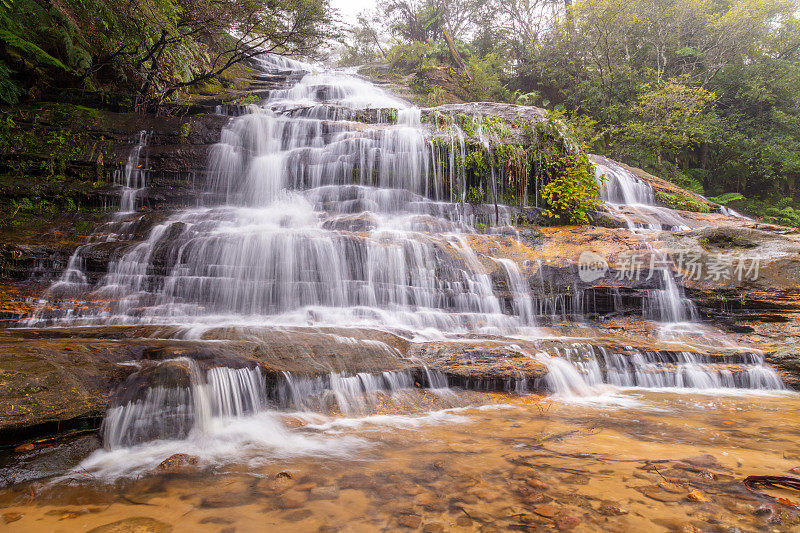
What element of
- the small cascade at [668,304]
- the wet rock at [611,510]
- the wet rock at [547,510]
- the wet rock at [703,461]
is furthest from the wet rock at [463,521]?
the small cascade at [668,304]

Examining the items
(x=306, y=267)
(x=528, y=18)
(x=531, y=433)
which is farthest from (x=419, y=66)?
(x=531, y=433)

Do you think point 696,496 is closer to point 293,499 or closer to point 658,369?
point 293,499

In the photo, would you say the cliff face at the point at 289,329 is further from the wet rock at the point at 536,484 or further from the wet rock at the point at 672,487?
the wet rock at the point at 672,487

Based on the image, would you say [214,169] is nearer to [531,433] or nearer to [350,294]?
[350,294]

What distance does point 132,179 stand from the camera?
855cm

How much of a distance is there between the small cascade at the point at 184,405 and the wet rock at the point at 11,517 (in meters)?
0.83

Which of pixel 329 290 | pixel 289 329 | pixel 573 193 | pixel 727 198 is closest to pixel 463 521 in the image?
pixel 289 329

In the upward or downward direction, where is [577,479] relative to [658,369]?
downward

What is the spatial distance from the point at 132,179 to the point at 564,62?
21650mm

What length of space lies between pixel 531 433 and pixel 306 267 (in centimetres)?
465

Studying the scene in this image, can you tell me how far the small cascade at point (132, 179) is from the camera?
8078mm

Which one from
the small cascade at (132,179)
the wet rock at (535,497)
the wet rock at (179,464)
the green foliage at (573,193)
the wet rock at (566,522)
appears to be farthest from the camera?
the green foliage at (573,193)

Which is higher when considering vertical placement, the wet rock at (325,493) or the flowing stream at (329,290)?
the flowing stream at (329,290)

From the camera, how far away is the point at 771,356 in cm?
496
